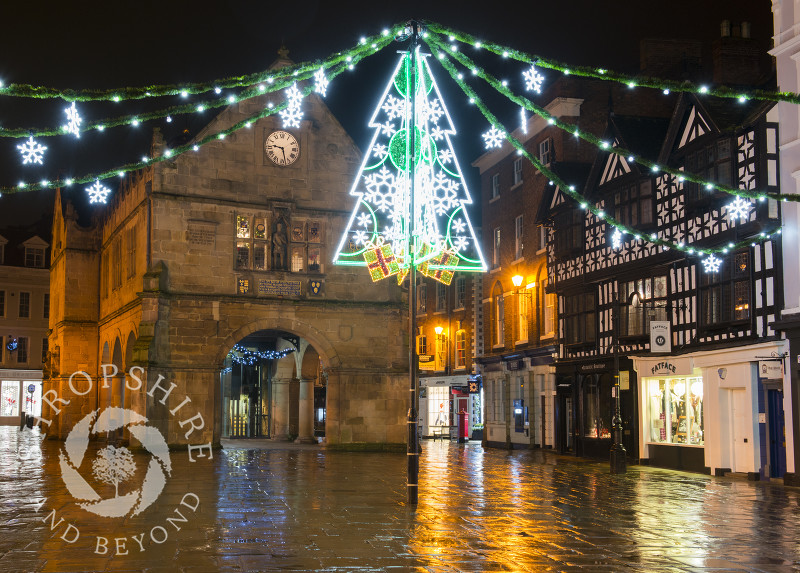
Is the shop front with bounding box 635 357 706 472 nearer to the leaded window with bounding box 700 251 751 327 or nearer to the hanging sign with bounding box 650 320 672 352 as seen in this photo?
the hanging sign with bounding box 650 320 672 352

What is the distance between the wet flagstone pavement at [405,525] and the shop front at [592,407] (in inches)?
272

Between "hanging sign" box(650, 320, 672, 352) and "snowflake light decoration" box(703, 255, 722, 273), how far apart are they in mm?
2755

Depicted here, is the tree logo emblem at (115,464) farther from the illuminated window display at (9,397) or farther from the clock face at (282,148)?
the illuminated window display at (9,397)

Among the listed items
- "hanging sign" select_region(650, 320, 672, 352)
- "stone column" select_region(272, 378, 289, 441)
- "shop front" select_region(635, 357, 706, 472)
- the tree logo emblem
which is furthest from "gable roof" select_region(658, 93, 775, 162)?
"stone column" select_region(272, 378, 289, 441)

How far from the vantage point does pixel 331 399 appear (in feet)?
105

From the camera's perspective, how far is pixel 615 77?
13875mm

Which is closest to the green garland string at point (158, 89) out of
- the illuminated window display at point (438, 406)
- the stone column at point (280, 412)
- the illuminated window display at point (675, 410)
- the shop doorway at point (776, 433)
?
the shop doorway at point (776, 433)

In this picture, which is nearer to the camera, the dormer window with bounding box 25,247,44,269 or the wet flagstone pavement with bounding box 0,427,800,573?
the wet flagstone pavement with bounding box 0,427,800,573

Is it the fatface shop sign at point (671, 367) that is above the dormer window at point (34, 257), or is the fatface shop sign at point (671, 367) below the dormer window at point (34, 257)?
below

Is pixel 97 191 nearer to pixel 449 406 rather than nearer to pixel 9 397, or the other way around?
pixel 449 406

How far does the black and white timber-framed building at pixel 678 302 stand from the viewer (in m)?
22.8

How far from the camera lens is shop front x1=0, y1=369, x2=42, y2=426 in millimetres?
64938

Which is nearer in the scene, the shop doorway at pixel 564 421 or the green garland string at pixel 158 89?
the green garland string at pixel 158 89

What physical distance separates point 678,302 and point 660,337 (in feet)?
3.80
